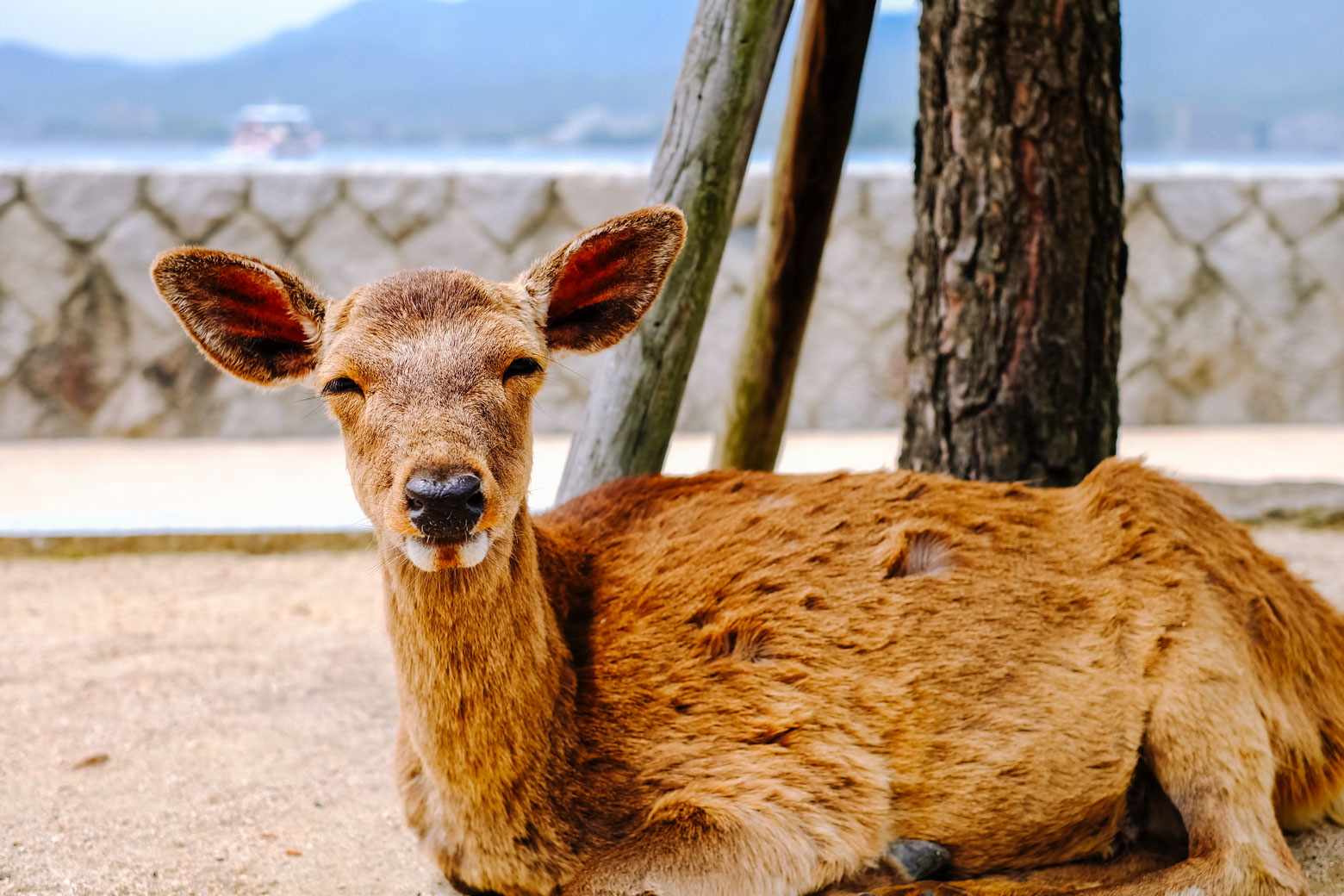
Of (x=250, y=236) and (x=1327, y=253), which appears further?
(x=1327, y=253)

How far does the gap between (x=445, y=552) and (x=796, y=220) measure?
215 cm

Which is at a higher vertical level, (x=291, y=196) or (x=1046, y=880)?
(x=291, y=196)

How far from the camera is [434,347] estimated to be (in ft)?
7.58

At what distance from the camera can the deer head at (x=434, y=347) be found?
210 centimetres

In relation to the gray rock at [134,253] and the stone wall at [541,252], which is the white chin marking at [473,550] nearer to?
the stone wall at [541,252]

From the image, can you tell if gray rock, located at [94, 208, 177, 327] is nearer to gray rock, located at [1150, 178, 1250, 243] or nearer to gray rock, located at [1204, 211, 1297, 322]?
gray rock, located at [1150, 178, 1250, 243]

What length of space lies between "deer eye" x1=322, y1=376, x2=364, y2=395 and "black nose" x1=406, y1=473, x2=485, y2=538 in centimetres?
39

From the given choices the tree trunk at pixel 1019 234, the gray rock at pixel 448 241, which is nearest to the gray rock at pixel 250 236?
the gray rock at pixel 448 241

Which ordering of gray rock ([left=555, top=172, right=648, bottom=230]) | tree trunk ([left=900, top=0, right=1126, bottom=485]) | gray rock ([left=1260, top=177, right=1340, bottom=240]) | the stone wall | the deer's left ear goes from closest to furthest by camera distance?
1. the deer's left ear
2. tree trunk ([left=900, top=0, right=1126, bottom=485])
3. the stone wall
4. gray rock ([left=555, top=172, right=648, bottom=230])
5. gray rock ([left=1260, top=177, right=1340, bottom=240])

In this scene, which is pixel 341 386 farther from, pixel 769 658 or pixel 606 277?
pixel 769 658

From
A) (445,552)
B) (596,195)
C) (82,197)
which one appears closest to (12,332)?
(82,197)

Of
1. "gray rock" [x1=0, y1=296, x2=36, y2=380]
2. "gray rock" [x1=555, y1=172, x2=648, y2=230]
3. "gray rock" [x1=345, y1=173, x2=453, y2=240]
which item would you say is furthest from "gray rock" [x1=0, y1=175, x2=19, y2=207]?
"gray rock" [x1=555, y1=172, x2=648, y2=230]

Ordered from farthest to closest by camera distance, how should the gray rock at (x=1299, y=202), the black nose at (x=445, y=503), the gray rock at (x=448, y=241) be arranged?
the gray rock at (x=1299, y=202) < the gray rock at (x=448, y=241) < the black nose at (x=445, y=503)

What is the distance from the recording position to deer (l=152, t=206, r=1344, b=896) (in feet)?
7.61
